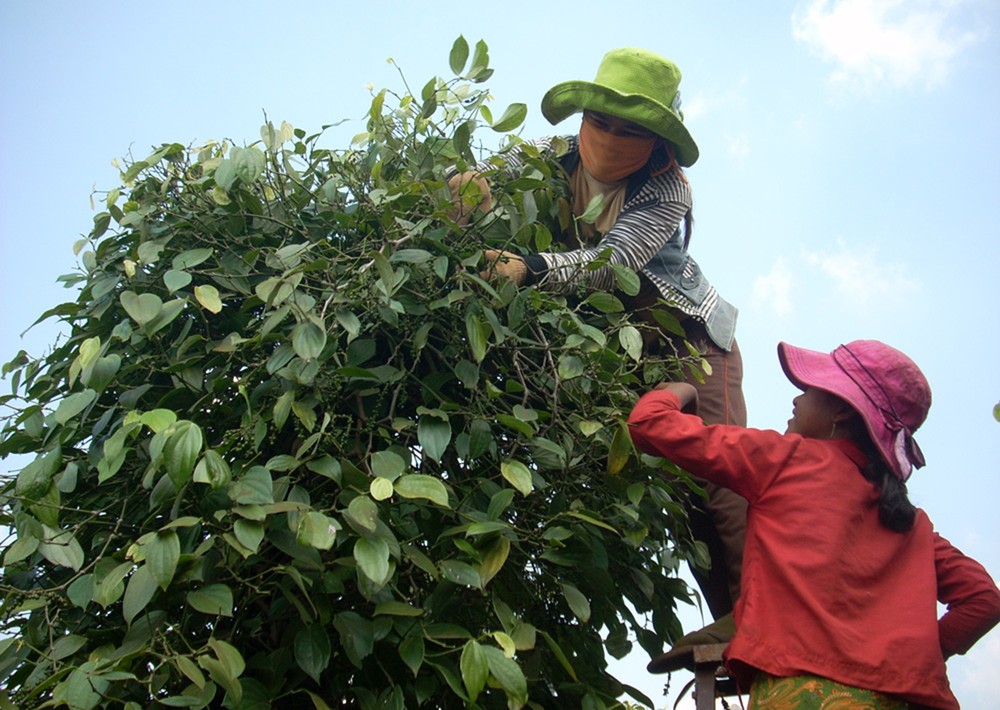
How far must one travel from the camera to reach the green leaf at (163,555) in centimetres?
133

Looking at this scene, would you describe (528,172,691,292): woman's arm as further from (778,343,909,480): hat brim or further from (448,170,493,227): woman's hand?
(778,343,909,480): hat brim

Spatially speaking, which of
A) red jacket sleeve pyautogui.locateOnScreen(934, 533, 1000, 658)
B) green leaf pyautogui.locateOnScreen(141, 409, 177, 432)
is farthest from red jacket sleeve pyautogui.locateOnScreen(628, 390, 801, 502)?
green leaf pyautogui.locateOnScreen(141, 409, 177, 432)

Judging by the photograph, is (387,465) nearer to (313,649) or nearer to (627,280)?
(313,649)

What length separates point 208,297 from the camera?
1.61 m

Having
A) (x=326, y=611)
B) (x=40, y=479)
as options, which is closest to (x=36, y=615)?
(x=40, y=479)

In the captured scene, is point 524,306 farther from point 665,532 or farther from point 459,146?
point 665,532

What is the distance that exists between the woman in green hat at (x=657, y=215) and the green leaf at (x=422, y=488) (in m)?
0.63

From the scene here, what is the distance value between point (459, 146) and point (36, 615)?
3.11ft

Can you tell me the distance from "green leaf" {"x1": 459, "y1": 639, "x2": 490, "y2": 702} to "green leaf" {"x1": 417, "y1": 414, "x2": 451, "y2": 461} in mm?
274

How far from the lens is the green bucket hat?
2043 mm

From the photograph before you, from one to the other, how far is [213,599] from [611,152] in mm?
1146

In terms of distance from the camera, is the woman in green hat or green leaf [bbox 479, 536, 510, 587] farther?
the woman in green hat

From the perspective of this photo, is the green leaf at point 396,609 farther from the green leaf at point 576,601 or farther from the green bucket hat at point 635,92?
the green bucket hat at point 635,92

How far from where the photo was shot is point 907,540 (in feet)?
5.68
